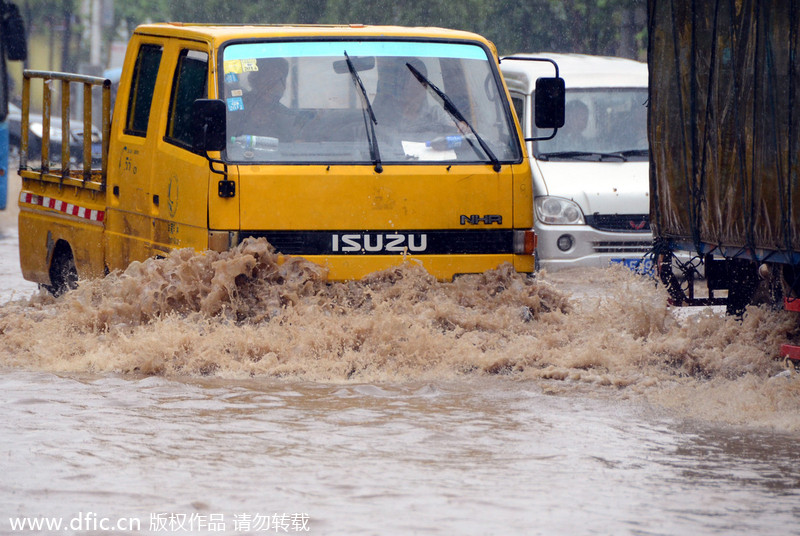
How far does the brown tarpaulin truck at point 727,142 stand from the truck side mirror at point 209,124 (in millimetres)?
2874

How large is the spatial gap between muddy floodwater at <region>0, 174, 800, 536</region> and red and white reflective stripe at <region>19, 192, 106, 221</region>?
778 millimetres

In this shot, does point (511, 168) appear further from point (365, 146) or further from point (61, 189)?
point (61, 189)

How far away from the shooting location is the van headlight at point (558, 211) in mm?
12109

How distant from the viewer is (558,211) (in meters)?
12.1

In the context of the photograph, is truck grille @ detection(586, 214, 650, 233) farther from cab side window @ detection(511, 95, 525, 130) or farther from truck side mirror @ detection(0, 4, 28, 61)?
truck side mirror @ detection(0, 4, 28, 61)

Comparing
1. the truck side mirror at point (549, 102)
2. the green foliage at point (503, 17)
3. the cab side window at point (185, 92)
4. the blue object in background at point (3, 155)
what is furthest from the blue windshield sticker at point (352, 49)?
the green foliage at point (503, 17)

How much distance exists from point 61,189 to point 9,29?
3.48 metres

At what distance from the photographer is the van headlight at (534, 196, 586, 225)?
12.1 metres

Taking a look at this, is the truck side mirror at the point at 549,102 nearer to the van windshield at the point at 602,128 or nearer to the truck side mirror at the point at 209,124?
the truck side mirror at the point at 209,124

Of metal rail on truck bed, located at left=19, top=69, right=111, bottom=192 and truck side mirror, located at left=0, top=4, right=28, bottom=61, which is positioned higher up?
truck side mirror, located at left=0, top=4, right=28, bottom=61

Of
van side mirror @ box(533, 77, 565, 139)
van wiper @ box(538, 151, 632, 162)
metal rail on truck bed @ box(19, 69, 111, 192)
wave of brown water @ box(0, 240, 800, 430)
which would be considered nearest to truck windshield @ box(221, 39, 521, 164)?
van side mirror @ box(533, 77, 565, 139)

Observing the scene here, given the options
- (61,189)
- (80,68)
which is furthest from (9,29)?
(80,68)

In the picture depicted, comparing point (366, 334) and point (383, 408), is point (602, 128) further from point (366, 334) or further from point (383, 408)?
point (383, 408)

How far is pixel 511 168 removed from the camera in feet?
28.3
